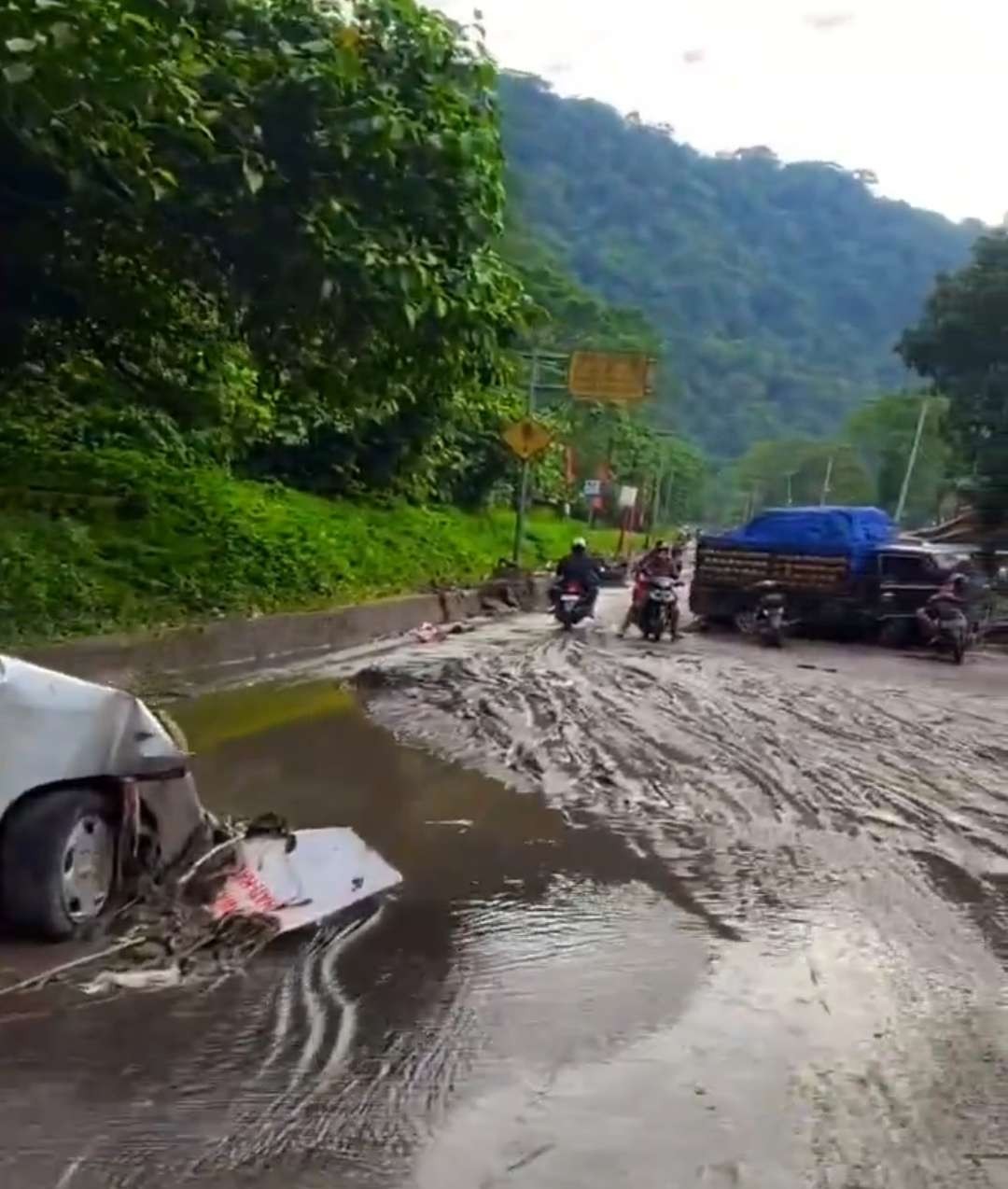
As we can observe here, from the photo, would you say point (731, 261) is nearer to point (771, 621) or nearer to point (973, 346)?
point (973, 346)

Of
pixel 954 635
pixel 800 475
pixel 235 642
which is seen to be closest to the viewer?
pixel 235 642

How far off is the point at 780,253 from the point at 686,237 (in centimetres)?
1084

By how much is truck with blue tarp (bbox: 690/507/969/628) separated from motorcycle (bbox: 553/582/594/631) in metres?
2.22

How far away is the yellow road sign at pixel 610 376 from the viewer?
111 ft

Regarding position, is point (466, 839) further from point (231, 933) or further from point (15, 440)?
point (15, 440)

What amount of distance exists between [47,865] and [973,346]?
113ft

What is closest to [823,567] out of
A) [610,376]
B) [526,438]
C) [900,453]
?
[526,438]

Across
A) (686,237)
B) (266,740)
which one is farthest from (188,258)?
(686,237)

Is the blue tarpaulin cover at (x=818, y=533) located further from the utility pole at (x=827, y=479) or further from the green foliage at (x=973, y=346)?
the utility pole at (x=827, y=479)

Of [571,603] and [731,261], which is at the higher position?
[731,261]

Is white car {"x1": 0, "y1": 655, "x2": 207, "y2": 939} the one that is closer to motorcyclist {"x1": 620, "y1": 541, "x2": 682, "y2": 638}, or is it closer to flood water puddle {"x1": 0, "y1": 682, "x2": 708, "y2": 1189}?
flood water puddle {"x1": 0, "y1": 682, "x2": 708, "y2": 1189}

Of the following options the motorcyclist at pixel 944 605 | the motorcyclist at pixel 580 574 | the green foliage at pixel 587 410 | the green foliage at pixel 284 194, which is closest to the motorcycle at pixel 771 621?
the motorcyclist at pixel 944 605

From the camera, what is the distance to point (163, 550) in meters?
18.2

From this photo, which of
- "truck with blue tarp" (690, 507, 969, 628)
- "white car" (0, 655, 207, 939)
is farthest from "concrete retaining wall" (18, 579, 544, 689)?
"white car" (0, 655, 207, 939)
